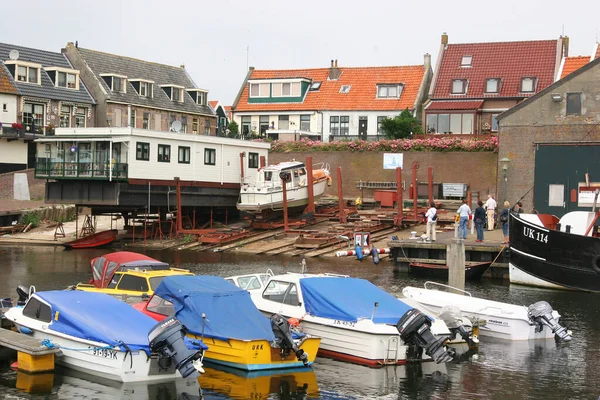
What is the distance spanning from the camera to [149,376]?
58.8 ft

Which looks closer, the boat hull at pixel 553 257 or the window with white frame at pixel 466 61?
the boat hull at pixel 553 257

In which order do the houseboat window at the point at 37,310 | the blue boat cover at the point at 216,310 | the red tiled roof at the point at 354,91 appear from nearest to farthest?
the blue boat cover at the point at 216,310 → the houseboat window at the point at 37,310 → the red tiled roof at the point at 354,91

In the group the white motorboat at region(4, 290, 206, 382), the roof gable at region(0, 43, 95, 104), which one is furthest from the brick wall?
the white motorboat at region(4, 290, 206, 382)

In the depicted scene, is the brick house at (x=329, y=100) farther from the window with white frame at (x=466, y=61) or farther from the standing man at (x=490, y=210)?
the standing man at (x=490, y=210)

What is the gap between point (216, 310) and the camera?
65.6 feet

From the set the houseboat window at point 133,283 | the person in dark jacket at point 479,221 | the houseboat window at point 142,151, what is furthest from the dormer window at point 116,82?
the houseboat window at point 133,283

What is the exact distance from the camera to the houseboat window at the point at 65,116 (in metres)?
63.8

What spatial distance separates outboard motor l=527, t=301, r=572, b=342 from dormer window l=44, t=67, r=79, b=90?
48367 mm

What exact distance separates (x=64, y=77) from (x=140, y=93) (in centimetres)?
627

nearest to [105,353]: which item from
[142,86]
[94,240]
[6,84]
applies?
[94,240]

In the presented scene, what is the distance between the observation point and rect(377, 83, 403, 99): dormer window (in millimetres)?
68375

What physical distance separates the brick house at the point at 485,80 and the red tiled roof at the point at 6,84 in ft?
95.6

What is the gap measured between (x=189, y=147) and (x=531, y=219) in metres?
22.8

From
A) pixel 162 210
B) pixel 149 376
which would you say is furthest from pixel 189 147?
pixel 149 376
